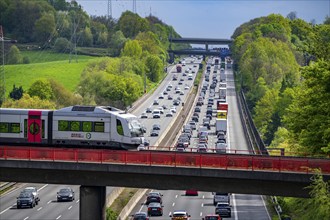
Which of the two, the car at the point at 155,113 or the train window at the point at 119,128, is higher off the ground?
the train window at the point at 119,128

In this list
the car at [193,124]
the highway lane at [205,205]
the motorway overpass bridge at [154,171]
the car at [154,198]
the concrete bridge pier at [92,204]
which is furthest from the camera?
the car at [193,124]

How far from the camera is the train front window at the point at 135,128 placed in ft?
214

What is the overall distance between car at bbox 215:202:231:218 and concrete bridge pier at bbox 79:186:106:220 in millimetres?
21359

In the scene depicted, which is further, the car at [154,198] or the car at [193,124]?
the car at [193,124]

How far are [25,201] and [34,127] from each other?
1788 cm

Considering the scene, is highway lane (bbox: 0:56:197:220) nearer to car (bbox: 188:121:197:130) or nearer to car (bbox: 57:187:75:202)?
car (bbox: 57:187:75:202)

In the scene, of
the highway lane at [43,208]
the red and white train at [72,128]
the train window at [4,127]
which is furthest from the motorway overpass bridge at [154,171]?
the highway lane at [43,208]

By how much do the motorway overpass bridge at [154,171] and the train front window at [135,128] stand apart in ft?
26.2

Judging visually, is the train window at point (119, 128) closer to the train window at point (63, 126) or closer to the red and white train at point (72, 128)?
the red and white train at point (72, 128)

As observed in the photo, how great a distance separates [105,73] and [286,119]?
10968 centimetres

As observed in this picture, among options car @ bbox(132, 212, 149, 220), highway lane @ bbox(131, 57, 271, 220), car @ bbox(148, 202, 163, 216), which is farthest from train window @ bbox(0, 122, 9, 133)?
car @ bbox(148, 202, 163, 216)

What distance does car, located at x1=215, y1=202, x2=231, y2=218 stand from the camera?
77.3m

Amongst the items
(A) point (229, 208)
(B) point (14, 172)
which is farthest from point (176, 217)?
(B) point (14, 172)

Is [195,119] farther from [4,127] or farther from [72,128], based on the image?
[72,128]
